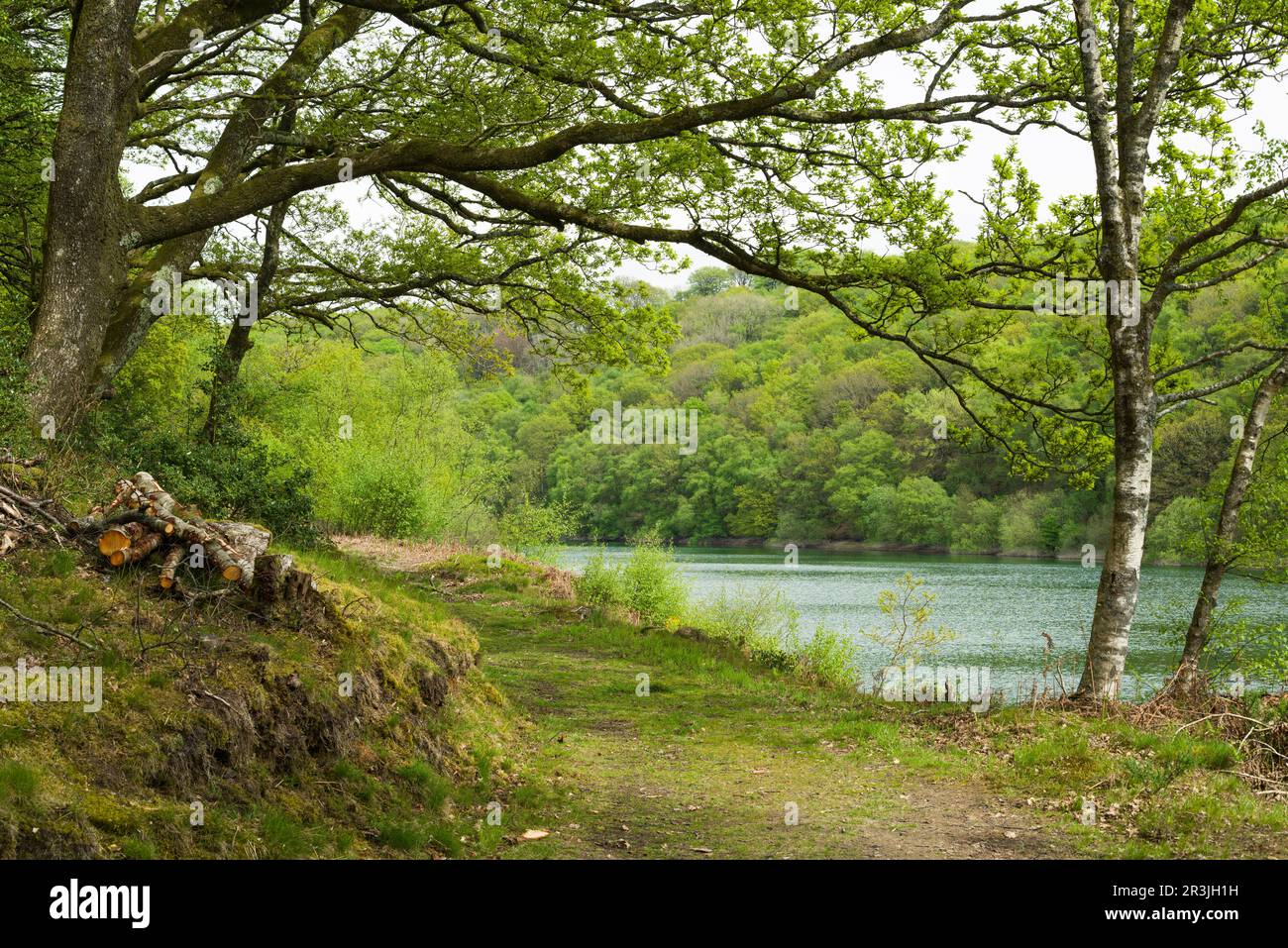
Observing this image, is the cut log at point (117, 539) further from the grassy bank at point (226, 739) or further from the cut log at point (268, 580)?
the cut log at point (268, 580)

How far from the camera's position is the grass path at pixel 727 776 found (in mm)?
7070

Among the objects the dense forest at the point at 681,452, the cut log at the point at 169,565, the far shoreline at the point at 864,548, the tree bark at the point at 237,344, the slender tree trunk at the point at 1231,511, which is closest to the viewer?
the cut log at the point at 169,565

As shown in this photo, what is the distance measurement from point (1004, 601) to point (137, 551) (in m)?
34.2

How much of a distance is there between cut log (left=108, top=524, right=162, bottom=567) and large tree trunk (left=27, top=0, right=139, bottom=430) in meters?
3.54

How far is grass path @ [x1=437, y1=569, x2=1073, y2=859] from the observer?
707 cm

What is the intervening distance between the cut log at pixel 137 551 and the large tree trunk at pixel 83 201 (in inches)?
139

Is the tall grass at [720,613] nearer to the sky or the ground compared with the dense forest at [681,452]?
nearer to the ground

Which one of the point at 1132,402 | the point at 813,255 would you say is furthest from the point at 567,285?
the point at 1132,402

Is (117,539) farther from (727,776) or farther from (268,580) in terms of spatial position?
(727,776)

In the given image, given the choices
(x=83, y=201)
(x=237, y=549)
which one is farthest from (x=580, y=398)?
(x=237, y=549)

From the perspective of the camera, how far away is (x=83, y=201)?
991cm

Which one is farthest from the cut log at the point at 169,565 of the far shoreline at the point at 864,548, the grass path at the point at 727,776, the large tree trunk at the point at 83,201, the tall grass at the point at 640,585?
the far shoreline at the point at 864,548
